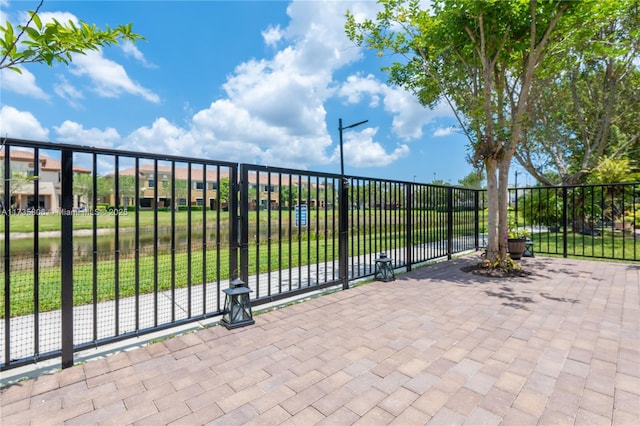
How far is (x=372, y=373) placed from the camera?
6.73 ft

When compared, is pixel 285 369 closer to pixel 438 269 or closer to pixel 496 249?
pixel 438 269

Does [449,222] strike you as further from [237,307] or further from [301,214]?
[237,307]

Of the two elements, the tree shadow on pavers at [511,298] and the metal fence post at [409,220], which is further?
the metal fence post at [409,220]

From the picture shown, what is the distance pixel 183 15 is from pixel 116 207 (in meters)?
4.89

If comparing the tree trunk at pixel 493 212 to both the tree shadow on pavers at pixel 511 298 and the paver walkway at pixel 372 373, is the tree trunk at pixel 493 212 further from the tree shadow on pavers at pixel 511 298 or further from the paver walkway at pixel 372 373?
the paver walkway at pixel 372 373

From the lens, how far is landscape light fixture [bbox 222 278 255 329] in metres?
2.87

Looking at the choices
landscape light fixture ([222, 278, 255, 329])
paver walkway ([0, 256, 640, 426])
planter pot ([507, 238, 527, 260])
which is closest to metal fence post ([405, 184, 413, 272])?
paver walkway ([0, 256, 640, 426])

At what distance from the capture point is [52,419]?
5.25ft

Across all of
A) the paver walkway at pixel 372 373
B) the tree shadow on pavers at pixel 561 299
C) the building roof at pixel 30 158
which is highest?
the building roof at pixel 30 158

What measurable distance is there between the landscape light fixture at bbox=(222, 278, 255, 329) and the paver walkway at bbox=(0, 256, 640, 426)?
90 mm

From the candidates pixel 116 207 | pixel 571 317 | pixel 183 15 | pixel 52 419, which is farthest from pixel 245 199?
pixel 183 15

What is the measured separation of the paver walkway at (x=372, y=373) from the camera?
1653mm

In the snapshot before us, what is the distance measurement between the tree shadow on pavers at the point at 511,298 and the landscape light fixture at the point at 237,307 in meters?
3.01

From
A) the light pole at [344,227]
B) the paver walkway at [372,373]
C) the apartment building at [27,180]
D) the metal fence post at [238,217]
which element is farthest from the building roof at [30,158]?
the light pole at [344,227]
